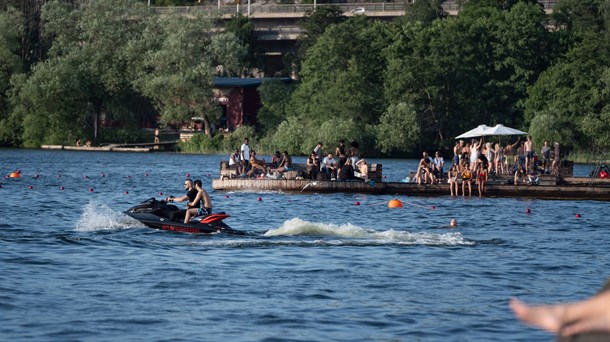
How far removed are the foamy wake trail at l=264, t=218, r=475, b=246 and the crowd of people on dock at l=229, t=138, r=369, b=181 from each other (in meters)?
12.2

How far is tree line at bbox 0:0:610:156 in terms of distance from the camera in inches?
3024

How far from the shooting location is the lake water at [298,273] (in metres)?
14.7

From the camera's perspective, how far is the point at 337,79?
3159 inches

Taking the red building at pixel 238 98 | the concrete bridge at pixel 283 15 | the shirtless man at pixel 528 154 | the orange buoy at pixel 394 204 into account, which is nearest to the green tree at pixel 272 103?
the red building at pixel 238 98

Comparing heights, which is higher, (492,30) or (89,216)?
(492,30)

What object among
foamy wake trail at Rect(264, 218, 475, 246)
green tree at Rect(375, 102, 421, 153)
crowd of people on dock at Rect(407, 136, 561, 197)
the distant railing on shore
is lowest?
foamy wake trail at Rect(264, 218, 475, 246)

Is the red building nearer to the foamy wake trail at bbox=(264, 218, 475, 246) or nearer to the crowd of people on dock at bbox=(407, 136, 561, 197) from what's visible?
the crowd of people on dock at bbox=(407, 136, 561, 197)

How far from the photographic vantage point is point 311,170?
1583 inches

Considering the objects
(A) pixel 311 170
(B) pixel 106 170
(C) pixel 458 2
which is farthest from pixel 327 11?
(A) pixel 311 170

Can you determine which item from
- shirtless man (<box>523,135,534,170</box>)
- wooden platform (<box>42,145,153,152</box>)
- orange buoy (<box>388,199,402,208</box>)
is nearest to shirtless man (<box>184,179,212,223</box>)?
orange buoy (<box>388,199,402,208</box>)

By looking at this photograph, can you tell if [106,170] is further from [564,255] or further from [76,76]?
[564,255]

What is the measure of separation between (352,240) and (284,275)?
5.44 m

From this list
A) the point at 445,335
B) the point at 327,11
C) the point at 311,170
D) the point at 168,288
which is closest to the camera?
the point at 445,335

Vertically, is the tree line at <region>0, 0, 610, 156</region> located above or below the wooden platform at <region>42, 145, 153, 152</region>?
above
